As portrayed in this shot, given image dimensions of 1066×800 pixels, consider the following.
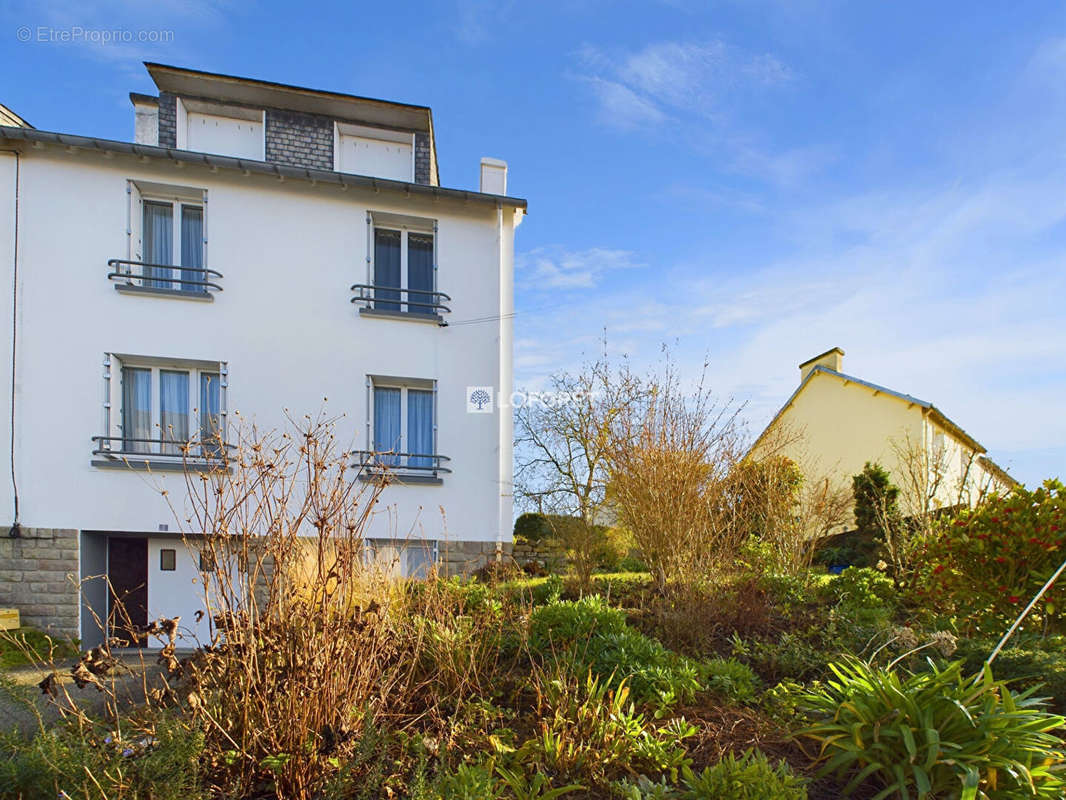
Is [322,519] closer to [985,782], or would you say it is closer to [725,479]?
[985,782]

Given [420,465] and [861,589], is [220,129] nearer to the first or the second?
Result: [420,465]

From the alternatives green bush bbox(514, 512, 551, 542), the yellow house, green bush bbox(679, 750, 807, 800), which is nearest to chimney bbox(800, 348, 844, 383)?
the yellow house

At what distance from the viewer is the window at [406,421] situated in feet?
33.1

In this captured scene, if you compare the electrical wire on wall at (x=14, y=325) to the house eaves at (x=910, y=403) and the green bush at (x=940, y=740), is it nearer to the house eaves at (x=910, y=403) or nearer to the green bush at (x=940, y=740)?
the green bush at (x=940, y=740)

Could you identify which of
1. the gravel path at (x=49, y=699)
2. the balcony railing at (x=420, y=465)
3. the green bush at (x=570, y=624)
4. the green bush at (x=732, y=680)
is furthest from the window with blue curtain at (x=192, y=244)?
the green bush at (x=732, y=680)

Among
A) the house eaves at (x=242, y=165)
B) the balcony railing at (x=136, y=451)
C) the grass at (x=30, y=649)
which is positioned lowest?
the grass at (x=30, y=649)

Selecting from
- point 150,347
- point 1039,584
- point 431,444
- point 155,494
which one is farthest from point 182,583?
point 1039,584

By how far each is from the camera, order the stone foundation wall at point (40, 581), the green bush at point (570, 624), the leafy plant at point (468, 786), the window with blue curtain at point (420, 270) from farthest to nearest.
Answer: the window with blue curtain at point (420, 270) < the stone foundation wall at point (40, 581) < the green bush at point (570, 624) < the leafy plant at point (468, 786)

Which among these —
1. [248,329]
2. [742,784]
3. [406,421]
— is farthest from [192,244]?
[742,784]

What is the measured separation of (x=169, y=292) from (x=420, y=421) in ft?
14.9

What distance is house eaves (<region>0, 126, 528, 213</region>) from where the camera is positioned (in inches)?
343

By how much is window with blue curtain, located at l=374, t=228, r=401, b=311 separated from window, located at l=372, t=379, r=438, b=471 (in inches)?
60.4

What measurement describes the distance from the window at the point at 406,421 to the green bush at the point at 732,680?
651 centimetres

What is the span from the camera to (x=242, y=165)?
9.38 m
